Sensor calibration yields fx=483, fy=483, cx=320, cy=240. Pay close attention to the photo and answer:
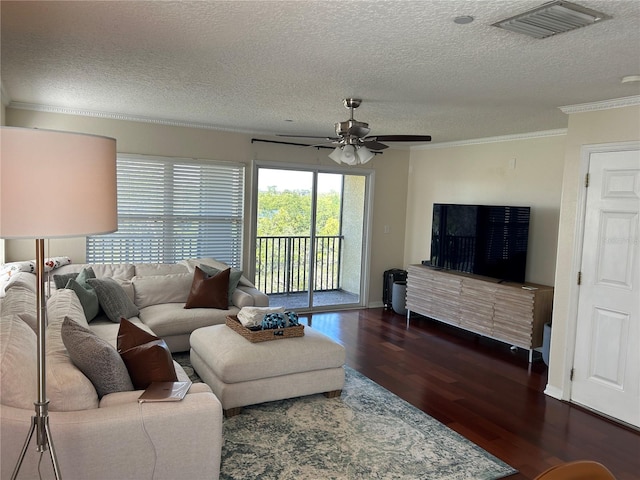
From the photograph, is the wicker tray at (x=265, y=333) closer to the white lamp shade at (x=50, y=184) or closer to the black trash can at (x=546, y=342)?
the white lamp shade at (x=50, y=184)

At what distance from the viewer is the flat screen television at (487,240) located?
5.33 m

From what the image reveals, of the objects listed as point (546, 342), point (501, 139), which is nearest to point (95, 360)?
point (546, 342)

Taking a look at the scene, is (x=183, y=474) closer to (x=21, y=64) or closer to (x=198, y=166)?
(x=21, y=64)

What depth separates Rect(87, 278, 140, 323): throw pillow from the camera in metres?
4.25

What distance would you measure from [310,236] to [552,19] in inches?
189

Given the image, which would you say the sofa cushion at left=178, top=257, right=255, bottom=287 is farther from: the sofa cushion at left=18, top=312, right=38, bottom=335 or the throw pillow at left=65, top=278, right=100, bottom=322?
the sofa cushion at left=18, top=312, right=38, bottom=335

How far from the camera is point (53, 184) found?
4.70 feet

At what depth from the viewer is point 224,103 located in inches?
173

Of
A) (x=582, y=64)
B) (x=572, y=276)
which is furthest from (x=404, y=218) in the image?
(x=582, y=64)

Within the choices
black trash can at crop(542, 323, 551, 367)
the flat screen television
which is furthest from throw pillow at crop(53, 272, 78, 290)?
black trash can at crop(542, 323, 551, 367)

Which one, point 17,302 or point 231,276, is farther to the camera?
point 231,276

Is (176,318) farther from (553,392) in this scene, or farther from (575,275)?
(575,275)

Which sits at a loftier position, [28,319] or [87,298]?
[28,319]

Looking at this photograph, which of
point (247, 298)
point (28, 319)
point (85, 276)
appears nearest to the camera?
point (28, 319)
